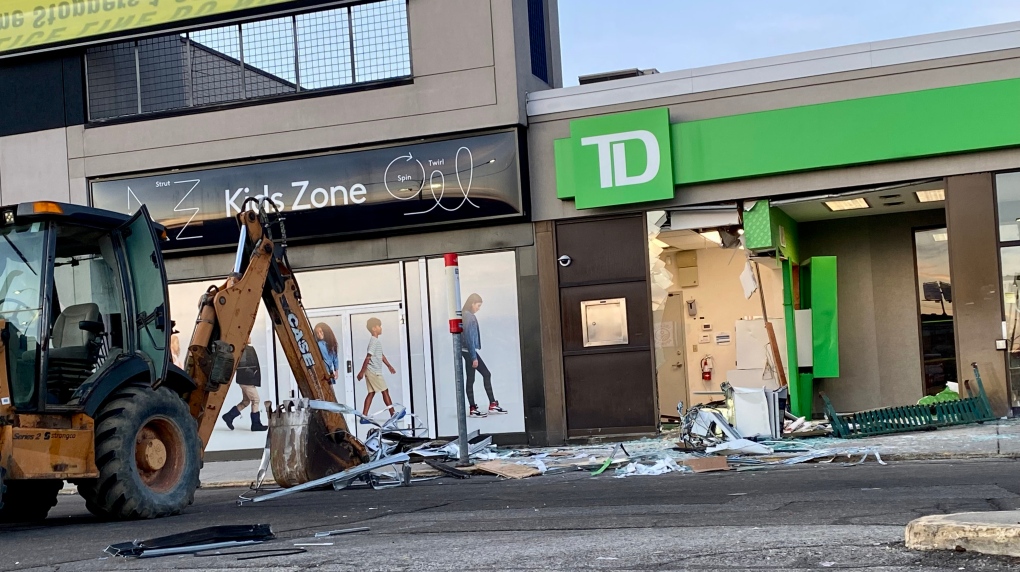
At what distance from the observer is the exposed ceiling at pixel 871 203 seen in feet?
55.8

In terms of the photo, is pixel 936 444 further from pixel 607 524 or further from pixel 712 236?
pixel 607 524

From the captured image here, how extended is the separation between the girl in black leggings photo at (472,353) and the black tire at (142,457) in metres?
7.40

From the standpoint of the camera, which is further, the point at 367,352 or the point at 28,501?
the point at 367,352

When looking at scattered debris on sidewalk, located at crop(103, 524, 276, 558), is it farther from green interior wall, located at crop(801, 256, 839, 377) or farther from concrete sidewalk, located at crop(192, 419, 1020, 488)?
green interior wall, located at crop(801, 256, 839, 377)

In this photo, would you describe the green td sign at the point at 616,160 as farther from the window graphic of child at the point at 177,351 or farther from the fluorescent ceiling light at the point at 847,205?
the window graphic of child at the point at 177,351

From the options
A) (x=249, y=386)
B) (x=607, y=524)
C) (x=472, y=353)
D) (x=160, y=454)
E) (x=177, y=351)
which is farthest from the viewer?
(x=177, y=351)

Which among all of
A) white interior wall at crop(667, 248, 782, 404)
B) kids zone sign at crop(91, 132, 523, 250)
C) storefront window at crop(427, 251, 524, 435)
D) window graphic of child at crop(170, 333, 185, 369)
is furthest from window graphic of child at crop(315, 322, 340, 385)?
white interior wall at crop(667, 248, 782, 404)

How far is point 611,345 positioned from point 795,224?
4.62 meters

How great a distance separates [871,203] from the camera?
60.5 feet

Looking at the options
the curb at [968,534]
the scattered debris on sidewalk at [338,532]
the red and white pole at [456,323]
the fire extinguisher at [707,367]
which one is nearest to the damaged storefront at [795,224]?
the fire extinguisher at [707,367]

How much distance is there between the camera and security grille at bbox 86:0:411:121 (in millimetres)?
18734

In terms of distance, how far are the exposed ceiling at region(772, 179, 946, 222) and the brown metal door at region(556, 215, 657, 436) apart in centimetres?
242

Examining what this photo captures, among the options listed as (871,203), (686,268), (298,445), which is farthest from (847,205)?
(298,445)

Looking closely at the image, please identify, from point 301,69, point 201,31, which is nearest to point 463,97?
point 301,69
